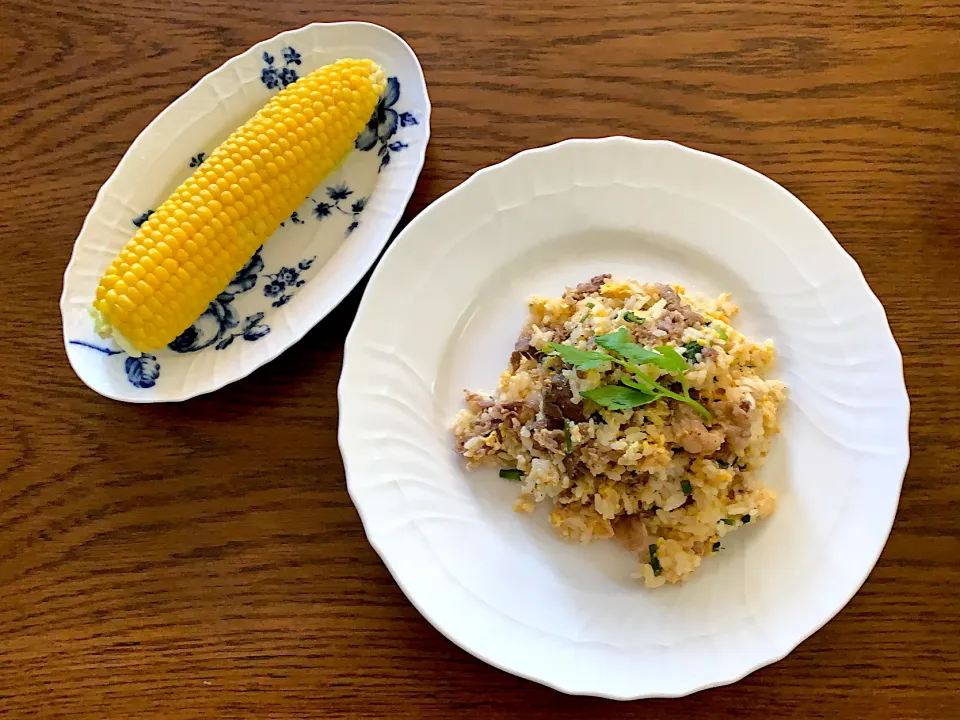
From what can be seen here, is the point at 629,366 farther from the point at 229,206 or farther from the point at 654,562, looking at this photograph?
the point at 229,206

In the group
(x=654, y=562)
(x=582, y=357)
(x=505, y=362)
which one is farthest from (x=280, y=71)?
(x=654, y=562)

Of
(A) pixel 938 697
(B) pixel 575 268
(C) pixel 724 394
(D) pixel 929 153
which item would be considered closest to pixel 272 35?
(B) pixel 575 268

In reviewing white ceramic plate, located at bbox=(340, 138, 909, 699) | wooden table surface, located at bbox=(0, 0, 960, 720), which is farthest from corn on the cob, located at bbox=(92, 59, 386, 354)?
white ceramic plate, located at bbox=(340, 138, 909, 699)

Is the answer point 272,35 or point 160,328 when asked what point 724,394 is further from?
point 272,35

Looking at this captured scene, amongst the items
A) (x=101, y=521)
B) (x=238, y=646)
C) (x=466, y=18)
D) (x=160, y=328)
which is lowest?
(x=238, y=646)

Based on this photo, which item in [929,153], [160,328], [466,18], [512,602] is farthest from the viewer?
[466,18]
